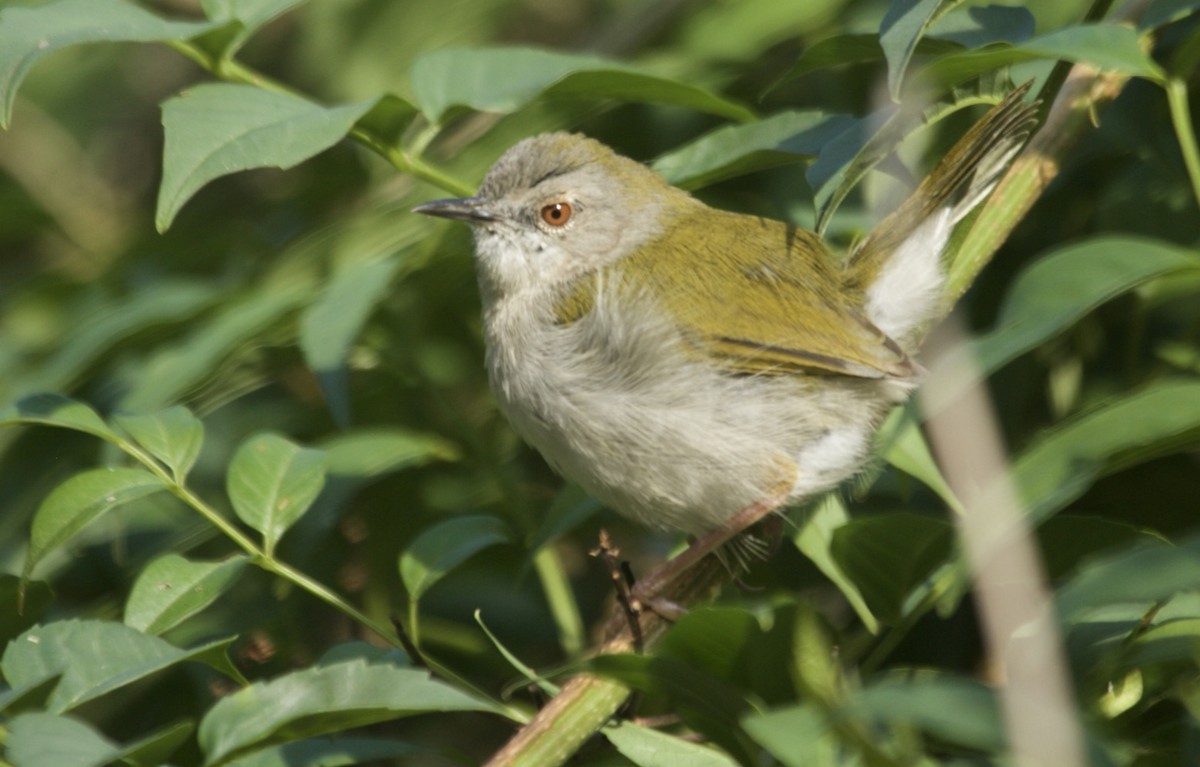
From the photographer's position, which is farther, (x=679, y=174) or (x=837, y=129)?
(x=679, y=174)

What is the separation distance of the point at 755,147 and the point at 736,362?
1.80 feet

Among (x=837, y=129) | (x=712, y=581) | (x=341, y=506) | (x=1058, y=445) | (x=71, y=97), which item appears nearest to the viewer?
(x=1058, y=445)

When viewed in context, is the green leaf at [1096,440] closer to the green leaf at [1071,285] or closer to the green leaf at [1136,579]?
the green leaf at [1071,285]

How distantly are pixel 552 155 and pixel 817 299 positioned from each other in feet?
3.19

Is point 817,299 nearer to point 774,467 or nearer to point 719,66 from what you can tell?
point 774,467

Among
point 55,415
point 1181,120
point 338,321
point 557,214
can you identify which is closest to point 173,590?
point 55,415

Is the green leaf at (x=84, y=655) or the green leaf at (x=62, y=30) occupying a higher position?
the green leaf at (x=62, y=30)

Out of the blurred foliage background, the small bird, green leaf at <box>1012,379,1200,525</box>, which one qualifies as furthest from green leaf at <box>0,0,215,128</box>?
green leaf at <box>1012,379,1200,525</box>

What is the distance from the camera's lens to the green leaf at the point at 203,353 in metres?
3.12

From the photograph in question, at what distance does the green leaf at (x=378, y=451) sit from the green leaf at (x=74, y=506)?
0.72 meters

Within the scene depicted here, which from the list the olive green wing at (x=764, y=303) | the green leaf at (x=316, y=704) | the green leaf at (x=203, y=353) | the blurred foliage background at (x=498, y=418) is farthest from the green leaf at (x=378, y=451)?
the green leaf at (x=316, y=704)

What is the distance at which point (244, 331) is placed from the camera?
3.15 metres

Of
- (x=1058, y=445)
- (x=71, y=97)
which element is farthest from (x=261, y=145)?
(x=71, y=97)

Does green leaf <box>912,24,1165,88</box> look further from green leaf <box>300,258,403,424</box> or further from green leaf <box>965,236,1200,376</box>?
green leaf <box>300,258,403,424</box>
